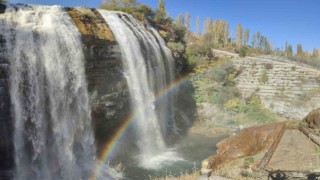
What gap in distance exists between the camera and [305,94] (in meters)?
25.1

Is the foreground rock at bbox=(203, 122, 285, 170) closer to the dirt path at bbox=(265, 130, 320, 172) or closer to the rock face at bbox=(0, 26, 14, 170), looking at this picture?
the dirt path at bbox=(265, 130, 320, 172)

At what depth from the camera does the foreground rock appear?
10109mm

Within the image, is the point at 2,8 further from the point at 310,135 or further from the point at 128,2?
the point at 128,2

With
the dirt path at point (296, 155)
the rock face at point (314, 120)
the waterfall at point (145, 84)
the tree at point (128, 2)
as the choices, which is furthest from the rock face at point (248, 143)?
the tree at point (128, 2)

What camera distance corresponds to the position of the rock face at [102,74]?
54.5ft

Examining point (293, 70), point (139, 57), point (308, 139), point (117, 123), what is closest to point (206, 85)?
point (293, 70)

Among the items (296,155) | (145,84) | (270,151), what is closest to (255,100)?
(145,84)

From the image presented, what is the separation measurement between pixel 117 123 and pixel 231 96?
11.4 meters

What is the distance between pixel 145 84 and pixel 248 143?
396 inches

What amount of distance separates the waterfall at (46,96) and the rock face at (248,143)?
689 cm

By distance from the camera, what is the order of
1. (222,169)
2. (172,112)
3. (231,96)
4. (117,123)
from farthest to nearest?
(231,96)
(172,112)
(117,123)
(222,169)

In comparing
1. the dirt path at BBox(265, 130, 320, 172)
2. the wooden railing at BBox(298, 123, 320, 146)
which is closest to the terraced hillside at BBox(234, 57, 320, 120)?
the wooden railing at BBox(298, 123, 320, 146)

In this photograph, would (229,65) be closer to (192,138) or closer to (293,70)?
(293,70)

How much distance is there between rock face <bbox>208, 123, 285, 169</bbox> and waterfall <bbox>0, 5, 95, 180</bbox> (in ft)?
22.6
